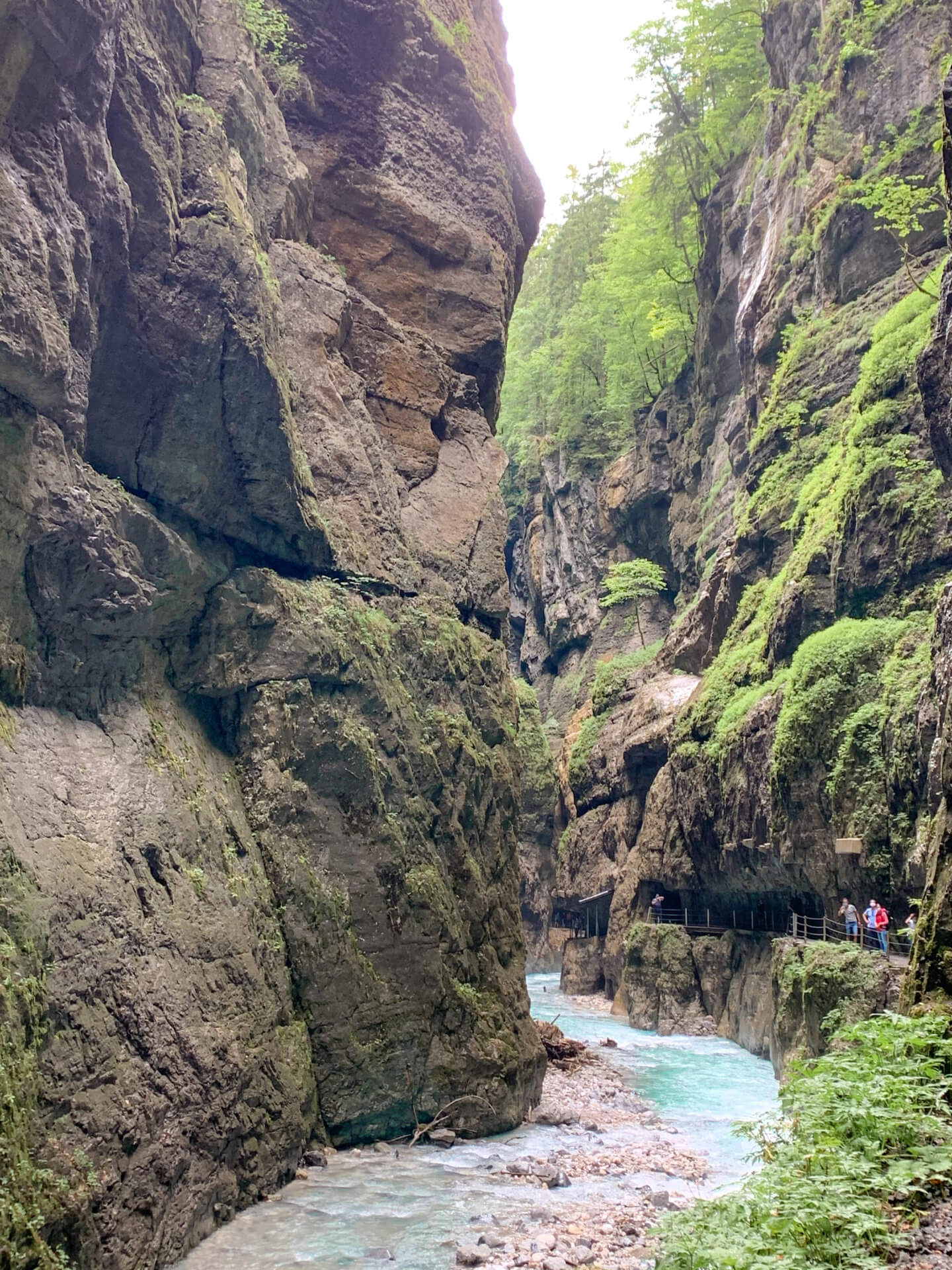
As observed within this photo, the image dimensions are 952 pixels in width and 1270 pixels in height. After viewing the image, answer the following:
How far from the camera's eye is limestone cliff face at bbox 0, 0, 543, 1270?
27.9ft

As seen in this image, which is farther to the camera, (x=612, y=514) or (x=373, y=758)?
(x=612, y=514)

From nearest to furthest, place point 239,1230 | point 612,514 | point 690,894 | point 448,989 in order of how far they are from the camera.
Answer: point 239,1230
point 448,989
point 690,894
point 612,514

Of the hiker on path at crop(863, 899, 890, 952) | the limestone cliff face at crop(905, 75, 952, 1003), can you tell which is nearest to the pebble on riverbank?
the limestone cliff face at crop(905, 75, 952, 1003)

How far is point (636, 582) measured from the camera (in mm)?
37656

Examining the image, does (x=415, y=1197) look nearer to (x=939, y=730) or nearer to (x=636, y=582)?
(x=939, y=730)

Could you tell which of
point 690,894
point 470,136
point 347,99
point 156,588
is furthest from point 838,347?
point 156,588

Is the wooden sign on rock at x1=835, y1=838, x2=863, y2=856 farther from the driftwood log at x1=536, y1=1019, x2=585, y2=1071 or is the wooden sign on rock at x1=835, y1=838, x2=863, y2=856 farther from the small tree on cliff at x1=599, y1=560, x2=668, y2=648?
the small tree on cliff at x1=599, y1=560, x2=668, y2=648

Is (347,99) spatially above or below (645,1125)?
above

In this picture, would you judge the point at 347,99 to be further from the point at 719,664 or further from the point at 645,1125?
the point at 645,1125

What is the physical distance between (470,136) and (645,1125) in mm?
19624

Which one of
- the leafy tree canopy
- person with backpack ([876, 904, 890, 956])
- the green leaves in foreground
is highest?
the leafy tree canopy

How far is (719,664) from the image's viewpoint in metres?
25.9

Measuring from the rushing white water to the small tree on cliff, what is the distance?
2334 centimetres

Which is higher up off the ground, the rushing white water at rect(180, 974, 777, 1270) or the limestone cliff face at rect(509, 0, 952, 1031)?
the limestone cliff face at rect(509, 0, 952, 1031)
